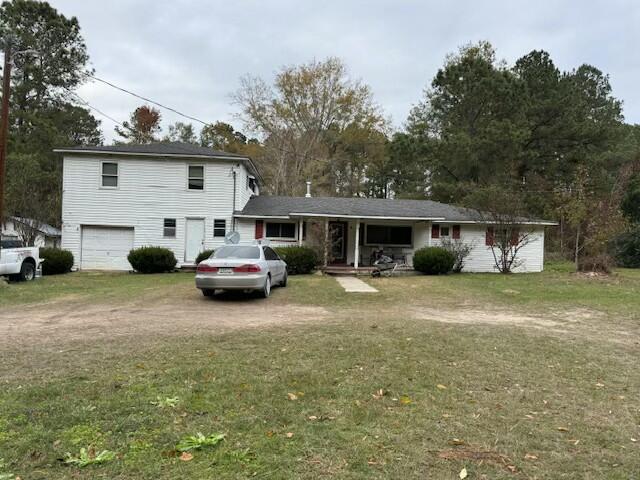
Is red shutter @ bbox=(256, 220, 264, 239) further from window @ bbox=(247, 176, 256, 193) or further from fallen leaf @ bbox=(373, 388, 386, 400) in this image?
fallen leaf @ bbox=(373, 388, 386, 400)

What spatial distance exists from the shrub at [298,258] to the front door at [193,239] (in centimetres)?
444

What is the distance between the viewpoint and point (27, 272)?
15828 millimetres

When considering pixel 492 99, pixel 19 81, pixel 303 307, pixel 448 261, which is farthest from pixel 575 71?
pixel 19 81

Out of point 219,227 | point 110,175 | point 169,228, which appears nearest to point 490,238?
point 219,227

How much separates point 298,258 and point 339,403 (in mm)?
14032

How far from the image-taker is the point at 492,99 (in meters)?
A: 29.0

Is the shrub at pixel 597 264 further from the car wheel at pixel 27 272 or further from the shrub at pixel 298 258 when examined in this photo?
the car wheel at pixel 27 272

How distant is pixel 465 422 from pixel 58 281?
15.8 meters

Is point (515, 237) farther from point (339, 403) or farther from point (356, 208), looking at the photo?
point (339, 403)

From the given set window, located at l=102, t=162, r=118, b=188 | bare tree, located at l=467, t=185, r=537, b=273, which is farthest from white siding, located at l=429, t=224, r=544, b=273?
window, located at l=102, t=162, r=118, b=188

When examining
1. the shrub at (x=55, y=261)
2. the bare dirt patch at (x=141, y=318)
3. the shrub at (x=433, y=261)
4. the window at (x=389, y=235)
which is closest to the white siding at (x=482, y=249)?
the window at (x=389, y=235)

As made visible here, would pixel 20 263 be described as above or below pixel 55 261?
above

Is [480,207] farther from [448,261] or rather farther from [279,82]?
[279,82]

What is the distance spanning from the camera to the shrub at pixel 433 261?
1895 centimetres
